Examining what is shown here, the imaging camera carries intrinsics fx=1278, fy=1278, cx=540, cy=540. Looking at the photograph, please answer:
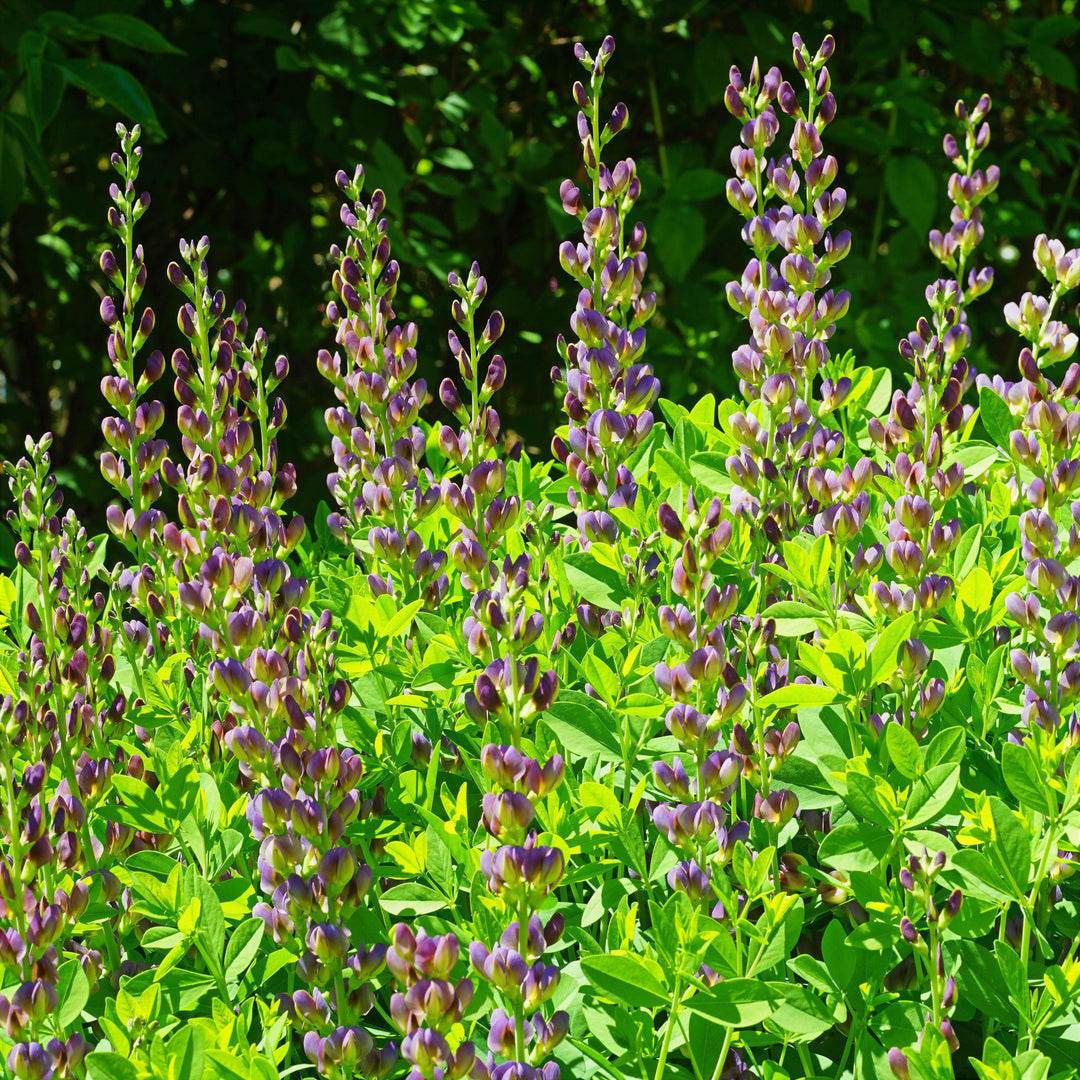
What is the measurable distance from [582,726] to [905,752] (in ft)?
1.07

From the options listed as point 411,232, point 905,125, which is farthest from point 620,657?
point 905,125

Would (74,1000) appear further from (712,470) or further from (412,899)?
(712,470)

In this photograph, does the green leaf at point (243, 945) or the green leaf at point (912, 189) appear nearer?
the green leaf at point (243, 945)

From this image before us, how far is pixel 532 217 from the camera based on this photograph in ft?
17.0

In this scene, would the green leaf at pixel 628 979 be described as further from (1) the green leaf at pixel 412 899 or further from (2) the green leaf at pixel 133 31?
(2) the green leaf at pixel 133 31

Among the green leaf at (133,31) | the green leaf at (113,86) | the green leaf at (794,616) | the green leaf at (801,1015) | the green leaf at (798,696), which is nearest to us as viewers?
the green leaf at (801,1015)

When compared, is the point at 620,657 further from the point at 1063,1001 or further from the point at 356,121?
the point at 356,121

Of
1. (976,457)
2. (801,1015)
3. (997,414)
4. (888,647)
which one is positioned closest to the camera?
(801,1015)

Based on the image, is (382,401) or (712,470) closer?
(382,401)

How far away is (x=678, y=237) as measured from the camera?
403 cm

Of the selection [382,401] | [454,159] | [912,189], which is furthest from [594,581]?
[912,189]

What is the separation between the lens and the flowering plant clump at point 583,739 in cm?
110

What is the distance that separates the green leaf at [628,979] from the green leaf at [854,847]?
23 centimetres

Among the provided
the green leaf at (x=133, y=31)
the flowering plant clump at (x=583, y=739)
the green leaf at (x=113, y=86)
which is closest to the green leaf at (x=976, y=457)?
the flowering plant clump at (x=583, y=739)
